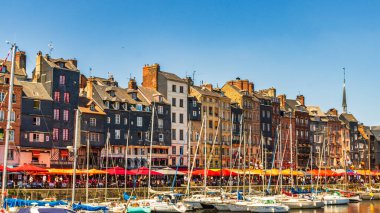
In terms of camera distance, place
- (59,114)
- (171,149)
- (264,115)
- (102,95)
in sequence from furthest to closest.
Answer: (264,115), (171,149), (102,95), (59,114)

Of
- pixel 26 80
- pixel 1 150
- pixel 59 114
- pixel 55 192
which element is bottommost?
pixel 55 192

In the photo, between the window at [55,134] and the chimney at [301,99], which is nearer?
the window at [55,134]

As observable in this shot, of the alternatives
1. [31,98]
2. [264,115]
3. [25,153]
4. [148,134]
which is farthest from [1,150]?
[264,115]

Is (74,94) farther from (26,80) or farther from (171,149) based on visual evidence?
(171,149)

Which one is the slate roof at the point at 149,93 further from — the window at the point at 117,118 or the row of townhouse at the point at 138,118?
the window at the point at 117,118

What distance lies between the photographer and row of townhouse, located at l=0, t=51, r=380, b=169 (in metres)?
68.5

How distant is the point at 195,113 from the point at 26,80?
93.9ft

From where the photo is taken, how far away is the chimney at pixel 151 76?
288 ft

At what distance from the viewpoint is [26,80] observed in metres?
75.1

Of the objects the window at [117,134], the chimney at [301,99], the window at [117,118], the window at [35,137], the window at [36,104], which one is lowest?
the window at [35,137]

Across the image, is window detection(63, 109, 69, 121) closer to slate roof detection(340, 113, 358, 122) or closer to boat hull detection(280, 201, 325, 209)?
boat hull detection(280, 201, 325, 209)

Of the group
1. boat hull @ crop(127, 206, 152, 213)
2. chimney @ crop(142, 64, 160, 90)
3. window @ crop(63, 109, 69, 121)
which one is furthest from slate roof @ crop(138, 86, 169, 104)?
boat hull @ crop(127, 206, 152, 213)

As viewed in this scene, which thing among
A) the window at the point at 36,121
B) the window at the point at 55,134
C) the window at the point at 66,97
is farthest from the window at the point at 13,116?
the window at the point at 66,97

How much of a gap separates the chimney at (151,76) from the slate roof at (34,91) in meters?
20.8
